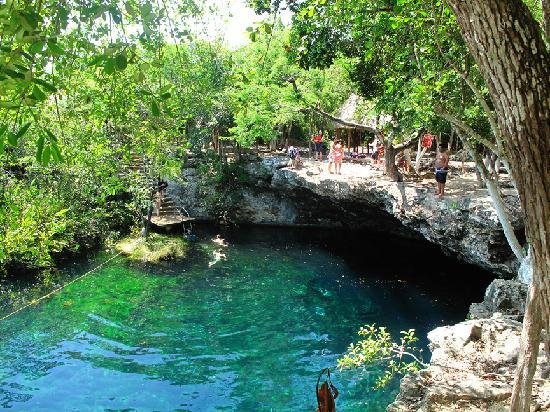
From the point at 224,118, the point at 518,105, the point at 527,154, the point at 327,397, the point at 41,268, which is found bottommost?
the point at 41,268

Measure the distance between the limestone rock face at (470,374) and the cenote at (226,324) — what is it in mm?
2595

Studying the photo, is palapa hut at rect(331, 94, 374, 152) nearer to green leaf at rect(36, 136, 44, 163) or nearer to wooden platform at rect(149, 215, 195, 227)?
wooden platform at rect(149, 215, 195, 227)

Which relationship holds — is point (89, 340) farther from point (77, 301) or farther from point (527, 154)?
point (527, 154)

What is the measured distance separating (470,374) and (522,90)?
17.7ft

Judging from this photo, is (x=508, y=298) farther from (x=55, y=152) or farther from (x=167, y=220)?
(x=167, y=220)

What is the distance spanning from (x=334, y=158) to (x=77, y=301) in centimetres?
1131

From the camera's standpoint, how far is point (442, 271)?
1798 centimetres

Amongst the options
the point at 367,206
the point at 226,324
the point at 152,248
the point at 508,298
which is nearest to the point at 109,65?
the point at 508,298

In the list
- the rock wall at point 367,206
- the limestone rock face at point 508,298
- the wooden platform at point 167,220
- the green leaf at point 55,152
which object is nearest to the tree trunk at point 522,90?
the green leaf at point 55,152

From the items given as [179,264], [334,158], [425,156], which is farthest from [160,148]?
[425,156]

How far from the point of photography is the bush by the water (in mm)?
18281

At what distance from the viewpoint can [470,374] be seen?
648 cm

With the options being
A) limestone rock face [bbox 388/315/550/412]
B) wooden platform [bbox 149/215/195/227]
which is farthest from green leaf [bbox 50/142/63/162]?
wooden platform [bbox 149/215/195/227]

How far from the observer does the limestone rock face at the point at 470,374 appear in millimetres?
5633
